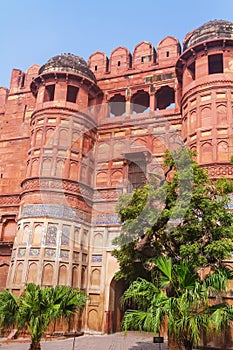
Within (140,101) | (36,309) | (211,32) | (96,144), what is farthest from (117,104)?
(36,309)

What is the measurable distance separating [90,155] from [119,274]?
800cm

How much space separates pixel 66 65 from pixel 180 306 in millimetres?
14367

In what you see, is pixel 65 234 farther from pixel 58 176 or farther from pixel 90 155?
pixel 90 155

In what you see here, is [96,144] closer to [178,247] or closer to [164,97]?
[164,97]

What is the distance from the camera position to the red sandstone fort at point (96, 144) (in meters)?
16.0

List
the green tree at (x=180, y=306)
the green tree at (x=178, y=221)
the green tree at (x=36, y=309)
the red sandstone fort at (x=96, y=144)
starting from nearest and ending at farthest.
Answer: the green tree at (x=180, y=306)
the green tree at (x=36, y=309)
the green tree at (x=178, y=221)
the red sandstone fort at (x=96, y=144)

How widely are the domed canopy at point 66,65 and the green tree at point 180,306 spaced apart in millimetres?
12602

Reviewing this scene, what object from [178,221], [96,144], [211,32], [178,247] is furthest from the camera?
[96,144]

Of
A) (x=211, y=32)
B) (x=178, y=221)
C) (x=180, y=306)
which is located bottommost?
(x=180, y=306)

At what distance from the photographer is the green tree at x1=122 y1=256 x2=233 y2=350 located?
8289 mm

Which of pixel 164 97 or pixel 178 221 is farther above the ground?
pixel 164 97

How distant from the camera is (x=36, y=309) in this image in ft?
30.6

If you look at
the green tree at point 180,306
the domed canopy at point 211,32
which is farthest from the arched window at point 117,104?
the green tree at point 180,306

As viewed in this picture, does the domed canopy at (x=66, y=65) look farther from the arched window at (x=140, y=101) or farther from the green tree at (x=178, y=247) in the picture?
the green tree at (x=178, y=247)
